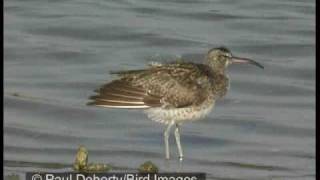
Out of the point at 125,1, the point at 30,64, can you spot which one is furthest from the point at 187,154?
the point at 125,1

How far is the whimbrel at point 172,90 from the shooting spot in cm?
906

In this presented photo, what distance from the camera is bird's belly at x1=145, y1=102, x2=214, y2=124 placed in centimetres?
921

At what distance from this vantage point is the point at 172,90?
9195mm

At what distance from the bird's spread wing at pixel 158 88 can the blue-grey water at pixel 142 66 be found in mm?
513

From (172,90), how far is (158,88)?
10 centimetres

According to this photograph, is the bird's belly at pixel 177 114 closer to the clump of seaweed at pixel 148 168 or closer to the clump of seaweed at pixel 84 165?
the clump of seaweed at pixel 148 168

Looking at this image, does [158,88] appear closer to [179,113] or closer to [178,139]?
[179,113]

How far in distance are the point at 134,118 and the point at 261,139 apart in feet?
3.18

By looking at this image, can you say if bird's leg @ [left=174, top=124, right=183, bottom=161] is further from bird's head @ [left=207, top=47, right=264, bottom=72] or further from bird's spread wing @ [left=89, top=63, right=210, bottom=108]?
bird's head @ [left=207, top=47, right=264, bottom=72]

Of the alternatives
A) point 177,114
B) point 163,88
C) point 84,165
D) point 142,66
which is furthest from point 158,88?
point 142,66

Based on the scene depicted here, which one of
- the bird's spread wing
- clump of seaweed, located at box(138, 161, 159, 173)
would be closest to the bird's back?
the bird's spread wing

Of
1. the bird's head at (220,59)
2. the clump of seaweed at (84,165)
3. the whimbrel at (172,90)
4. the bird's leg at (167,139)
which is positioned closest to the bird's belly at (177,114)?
the whimbrel at (172,90)

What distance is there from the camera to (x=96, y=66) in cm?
1071

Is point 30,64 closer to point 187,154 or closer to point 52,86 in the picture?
point 52,86
